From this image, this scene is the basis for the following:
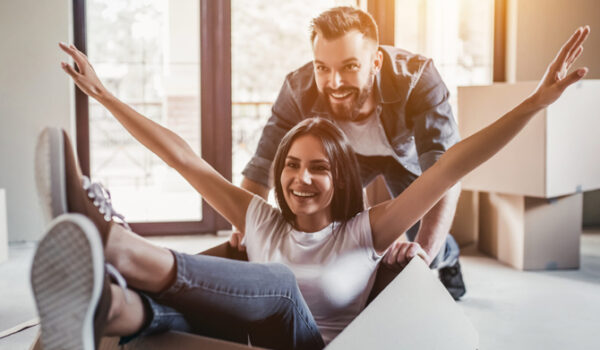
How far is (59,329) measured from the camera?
838 mm

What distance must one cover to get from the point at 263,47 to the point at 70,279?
295 cm

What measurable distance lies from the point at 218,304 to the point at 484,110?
6.80ft

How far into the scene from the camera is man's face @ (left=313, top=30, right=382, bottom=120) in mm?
1774

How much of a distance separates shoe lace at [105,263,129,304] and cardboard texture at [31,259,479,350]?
0.12m

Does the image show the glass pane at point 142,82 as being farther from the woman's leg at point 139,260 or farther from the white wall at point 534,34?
the woman's leg at point 139,260

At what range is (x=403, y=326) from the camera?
1.12 m

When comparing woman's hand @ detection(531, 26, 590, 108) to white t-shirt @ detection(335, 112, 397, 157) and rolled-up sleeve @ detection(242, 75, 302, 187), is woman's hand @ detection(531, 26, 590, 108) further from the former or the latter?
rolled-up sleeve @ detection(242, 75, 302, 187)

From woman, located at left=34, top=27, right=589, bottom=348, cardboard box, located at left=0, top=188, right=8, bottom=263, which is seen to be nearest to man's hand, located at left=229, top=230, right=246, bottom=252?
woman, located at left=34, top=27, right=589, bottom=348

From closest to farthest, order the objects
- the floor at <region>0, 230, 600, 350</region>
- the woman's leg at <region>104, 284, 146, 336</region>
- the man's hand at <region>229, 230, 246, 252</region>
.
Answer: the woman's leg at <region>104, 284, 146, 336</region>
the man's hand at <region>229, 230, 246, 252</region>
the floor at <region>0, 230, 600, 350</region>

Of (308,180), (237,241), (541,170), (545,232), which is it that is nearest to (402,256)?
(308,180)

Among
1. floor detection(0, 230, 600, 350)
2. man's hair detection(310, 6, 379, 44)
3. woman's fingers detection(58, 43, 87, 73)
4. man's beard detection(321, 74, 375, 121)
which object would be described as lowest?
floor detection(0, 230, 600, 350)

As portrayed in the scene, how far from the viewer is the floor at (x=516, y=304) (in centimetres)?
190

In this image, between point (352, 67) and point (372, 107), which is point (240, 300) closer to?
point (352, 67)

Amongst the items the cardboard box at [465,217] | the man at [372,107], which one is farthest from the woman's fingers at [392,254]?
the cardboard box at [465,217]
